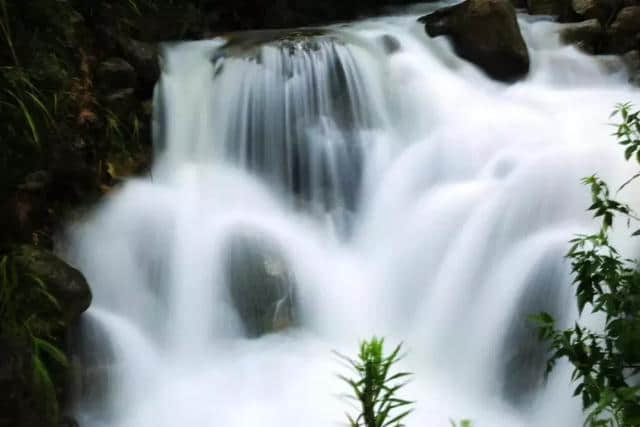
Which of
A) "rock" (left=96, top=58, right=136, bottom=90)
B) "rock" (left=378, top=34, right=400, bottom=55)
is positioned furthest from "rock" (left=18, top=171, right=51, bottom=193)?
"rock" (left=378, top=34, right=400, bottom=55)

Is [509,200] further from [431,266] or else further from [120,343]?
[120,343]

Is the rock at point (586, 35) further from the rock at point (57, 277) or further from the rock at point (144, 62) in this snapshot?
the rock at point (57, 277)

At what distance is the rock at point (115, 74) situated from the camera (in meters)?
5.41

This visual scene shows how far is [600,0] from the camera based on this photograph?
26.0ft

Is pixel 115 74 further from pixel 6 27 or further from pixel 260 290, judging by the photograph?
pixel 260 290

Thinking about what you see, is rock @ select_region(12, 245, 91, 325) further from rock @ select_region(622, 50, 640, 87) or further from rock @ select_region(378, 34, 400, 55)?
rock @ select_region(622, 50, 640, 87)

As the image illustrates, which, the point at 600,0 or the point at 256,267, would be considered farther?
the point at 600,0

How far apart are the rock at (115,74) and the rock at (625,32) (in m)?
5.53

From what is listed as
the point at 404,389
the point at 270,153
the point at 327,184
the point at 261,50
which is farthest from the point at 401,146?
the point at 404,389

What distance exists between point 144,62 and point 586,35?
519cm

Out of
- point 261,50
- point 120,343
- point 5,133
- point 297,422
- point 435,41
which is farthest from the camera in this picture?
point 435,41

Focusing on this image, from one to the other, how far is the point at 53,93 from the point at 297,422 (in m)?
2.64

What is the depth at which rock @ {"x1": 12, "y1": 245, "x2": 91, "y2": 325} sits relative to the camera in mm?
3719

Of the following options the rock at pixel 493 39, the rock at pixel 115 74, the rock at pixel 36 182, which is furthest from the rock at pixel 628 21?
the rock at pixel 36 182
